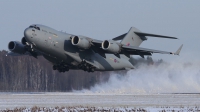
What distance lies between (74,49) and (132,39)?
6.58m

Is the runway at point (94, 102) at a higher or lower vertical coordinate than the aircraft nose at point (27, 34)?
lower

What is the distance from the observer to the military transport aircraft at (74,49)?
31.8 m

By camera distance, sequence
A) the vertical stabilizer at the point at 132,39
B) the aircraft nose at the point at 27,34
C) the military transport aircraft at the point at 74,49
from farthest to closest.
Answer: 1. the vertical stabilizer at the point at 132,39
2. the military transport aircraft at the point at 74,49
3. the aircraft nose at the point at 27,34

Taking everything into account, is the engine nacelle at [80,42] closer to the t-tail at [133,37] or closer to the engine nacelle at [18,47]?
the engine nacelle at [18,47]

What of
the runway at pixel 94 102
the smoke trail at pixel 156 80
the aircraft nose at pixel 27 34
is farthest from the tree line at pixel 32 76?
the runway at pixel 94 102

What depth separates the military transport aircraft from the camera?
31.8 m

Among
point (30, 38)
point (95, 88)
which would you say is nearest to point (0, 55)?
point (95, 88)

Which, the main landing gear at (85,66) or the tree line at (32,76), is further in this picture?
the tree line at (32,76)

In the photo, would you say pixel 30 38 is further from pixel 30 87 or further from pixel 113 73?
pixel 30 87

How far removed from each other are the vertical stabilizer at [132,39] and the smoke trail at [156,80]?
89.4 inches

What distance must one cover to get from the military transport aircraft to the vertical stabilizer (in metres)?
1.48

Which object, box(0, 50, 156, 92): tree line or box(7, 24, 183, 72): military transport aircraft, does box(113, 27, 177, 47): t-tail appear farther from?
box(0, 50, 156, 92): tree line

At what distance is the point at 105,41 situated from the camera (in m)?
33.5

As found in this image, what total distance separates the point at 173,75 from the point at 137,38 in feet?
15.8
